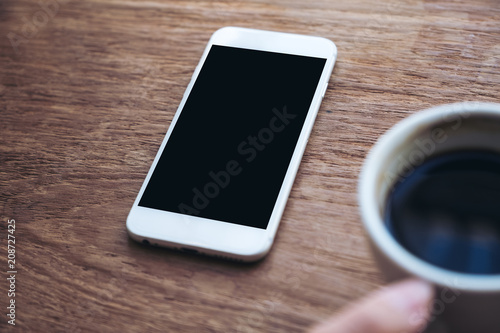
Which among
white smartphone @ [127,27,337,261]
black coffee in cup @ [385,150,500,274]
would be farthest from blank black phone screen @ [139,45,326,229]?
black coffee in cup @ [385,150,500,274]

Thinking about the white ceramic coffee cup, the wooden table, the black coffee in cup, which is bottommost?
the wooden table

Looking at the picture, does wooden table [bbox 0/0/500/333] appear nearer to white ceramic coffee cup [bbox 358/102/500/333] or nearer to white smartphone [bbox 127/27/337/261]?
white smartphone [bbox 127/27/337/261]

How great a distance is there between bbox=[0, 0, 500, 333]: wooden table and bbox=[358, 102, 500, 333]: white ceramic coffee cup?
4.5 inches

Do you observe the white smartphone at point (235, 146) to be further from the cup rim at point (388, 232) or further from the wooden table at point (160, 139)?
the cup rim at point (388, 232)

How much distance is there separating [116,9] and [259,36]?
189mm

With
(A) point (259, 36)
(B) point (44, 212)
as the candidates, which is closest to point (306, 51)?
(A) point (259, 36)

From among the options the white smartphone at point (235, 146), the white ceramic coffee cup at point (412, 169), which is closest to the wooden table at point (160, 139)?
the white smartphone at point (235, 146)

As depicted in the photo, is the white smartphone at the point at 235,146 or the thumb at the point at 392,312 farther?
the white smartphone at the point at 235,146

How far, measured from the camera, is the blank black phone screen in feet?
1.45

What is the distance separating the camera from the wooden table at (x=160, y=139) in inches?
15.8

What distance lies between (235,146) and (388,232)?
8.4 inches

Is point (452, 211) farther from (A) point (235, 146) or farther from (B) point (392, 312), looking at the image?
(A) point (235, 146)

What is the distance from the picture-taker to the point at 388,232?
11.1 inches

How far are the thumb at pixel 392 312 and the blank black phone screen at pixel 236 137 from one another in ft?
0.54
